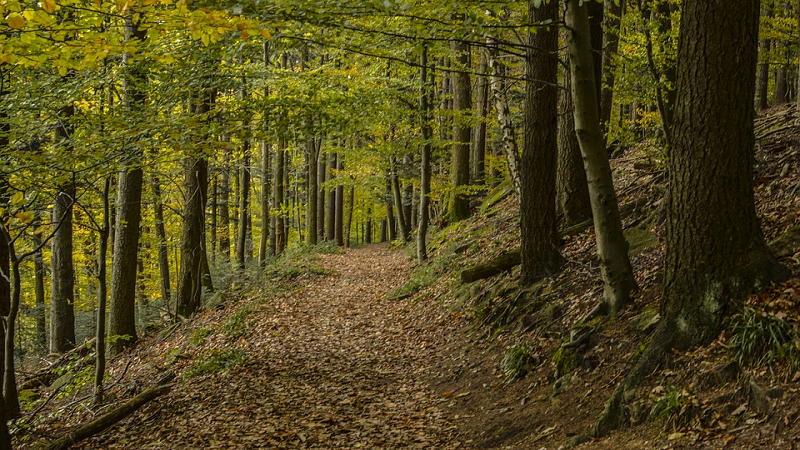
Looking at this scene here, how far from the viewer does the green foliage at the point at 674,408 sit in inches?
173

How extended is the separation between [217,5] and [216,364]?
571cm

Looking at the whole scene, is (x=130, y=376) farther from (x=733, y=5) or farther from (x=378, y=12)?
(x=733, y=5)

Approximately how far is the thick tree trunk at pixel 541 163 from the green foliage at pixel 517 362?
1822 mm

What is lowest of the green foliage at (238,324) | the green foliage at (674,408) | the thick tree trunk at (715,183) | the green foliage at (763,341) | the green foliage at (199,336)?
the green foliage at (199,336)

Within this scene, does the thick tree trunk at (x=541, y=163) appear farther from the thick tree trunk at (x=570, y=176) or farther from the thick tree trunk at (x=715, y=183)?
the thick tree trunk at (x=715, y=183)

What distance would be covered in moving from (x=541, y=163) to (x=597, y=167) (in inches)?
94.4

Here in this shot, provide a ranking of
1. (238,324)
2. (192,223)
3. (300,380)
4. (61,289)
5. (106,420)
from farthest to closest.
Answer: (192,223), (61,289), (238,324), (300,380), (106,420)

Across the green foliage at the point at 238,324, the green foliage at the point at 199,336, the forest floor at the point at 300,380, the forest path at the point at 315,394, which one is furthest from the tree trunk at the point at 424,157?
the green foliage at the point at 199,336

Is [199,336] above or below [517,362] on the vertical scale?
below

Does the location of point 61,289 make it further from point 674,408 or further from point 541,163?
point 674,408

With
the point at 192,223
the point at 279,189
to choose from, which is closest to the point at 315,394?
the point at 192,223

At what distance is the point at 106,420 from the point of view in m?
7.49

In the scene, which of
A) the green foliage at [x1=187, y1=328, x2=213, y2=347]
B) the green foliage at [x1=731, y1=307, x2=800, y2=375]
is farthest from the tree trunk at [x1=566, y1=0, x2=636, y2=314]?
the green foliage at [x1=187, y1=328, x2=213, y2=347]

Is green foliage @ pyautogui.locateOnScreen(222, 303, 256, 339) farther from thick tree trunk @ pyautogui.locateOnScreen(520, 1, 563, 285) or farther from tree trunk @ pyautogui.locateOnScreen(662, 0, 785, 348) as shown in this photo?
tree trunk @ pyautogui.locateOnScreen(662, 0, 785, 348)
